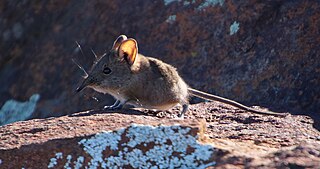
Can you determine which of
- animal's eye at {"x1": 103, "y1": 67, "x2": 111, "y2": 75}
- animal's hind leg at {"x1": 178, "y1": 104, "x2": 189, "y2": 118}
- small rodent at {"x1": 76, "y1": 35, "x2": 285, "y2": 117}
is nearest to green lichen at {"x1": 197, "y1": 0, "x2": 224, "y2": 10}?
small rodent at {"x1": 76, "y1": 35, "x2": 285, "y2": 117}

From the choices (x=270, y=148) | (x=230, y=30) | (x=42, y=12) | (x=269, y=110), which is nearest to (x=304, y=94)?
(x=269, y=110)

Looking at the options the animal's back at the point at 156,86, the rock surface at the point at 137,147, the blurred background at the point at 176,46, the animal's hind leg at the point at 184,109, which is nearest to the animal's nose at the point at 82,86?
the animal's back at the point at 156,86

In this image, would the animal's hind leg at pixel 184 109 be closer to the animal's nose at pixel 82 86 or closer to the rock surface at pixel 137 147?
the animal's nose at pixel 82 86

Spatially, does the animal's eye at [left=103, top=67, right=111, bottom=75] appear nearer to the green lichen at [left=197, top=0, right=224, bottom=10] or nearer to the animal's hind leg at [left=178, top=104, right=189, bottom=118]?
the animal's hind leg at [left=178, top=104, right=189, bottom=118]

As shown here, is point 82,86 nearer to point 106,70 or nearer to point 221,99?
point 106,70

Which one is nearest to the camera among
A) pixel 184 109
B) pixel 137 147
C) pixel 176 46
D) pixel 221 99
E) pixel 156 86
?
pixel 137 147

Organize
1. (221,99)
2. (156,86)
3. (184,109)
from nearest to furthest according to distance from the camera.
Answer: (184,109) → (221,99) → (156,86)

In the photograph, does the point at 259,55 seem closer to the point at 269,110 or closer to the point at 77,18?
the point at 269,110

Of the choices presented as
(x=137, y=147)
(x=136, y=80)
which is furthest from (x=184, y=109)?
(x=137, y=147)
